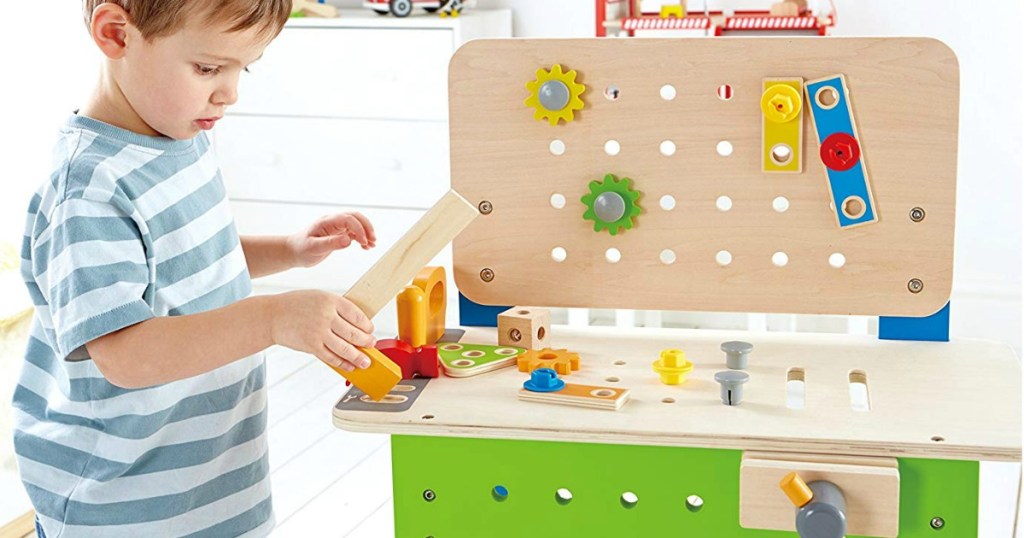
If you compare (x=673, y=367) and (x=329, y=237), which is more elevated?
(x=329, y=237)

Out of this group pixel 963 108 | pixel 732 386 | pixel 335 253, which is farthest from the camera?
pixel 335 253

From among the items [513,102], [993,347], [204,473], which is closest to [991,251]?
[993,347]

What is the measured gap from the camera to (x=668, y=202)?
1.13m

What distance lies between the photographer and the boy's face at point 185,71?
36.8 inches

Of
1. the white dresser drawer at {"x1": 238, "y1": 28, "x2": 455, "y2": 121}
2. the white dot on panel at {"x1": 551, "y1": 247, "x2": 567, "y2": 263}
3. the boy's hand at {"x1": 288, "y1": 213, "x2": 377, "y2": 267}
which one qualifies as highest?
the white dresser drawer at {"x1": 238, "y1": 28, "x2": 455, "y2": 121}

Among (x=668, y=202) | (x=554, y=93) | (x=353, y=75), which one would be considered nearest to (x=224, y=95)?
(x=554, y=93)

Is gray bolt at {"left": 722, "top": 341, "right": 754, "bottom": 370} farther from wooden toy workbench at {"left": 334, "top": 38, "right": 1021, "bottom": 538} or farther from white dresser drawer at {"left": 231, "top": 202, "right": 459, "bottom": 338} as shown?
white dresser drawer at {"left": 231, "top": 202, "right": 459, "bottom": 338}

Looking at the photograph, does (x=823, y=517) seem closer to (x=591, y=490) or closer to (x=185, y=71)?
(x=591, y=490)

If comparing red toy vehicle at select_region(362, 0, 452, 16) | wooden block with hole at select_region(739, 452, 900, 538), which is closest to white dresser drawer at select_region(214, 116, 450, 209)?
red toy vehicle at select_region(362, 0, 452, 16)

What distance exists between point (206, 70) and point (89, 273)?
18cm

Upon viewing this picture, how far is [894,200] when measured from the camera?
3.55 ft

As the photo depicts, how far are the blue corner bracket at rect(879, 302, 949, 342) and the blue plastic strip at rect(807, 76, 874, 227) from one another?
11 cm

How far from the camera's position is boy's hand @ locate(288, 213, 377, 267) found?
116 centimetres

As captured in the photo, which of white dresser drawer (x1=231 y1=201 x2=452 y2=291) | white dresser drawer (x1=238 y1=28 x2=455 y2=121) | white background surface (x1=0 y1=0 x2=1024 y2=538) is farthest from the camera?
white dresser drawer (x1=231 y1=201 x2=452 y2=291)
